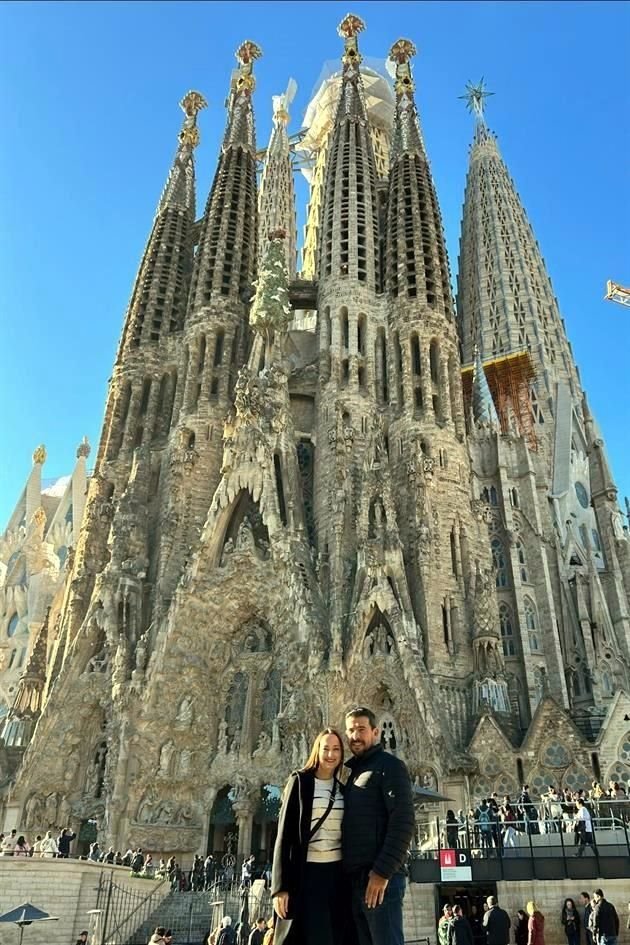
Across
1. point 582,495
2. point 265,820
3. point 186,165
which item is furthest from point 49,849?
point 186,165

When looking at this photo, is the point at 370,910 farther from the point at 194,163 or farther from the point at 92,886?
the point at 194,163

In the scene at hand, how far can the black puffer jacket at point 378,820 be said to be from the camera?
125 inches

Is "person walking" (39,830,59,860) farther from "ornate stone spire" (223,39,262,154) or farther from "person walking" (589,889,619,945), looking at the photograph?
"ornate stone spire" (223,39,262,154)

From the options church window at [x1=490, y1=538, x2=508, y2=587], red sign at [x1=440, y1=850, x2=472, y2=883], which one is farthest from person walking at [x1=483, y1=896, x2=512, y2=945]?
church window at [x1=490, y1=538, x2=508, y2=587]

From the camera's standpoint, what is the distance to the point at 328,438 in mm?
27188

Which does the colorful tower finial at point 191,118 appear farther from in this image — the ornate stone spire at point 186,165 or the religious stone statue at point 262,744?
the religious stone statue at point 262,744

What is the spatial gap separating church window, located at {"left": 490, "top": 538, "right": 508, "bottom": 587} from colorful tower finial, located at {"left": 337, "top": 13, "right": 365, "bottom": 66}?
28.8 meters

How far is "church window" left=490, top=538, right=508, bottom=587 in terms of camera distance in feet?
96.4

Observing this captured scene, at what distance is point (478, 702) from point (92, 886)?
11384 mm

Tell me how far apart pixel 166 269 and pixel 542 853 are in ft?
98.7

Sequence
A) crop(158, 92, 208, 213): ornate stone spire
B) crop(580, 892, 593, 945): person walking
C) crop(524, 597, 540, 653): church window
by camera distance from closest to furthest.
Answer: crop(580, 892, 593, 945): person walking → crop(524, 597, 540, 653): church window → crop(158, 92, 208, 213): ornate stone spire

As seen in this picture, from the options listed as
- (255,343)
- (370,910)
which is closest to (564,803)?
(370,910)

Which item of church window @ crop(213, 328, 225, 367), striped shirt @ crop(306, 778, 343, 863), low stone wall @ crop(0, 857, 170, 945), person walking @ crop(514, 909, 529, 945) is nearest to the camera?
striped shirt @ crop(306, 778, 343, 863)

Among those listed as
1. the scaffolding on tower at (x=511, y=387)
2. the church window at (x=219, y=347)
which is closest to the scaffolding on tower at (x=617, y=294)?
the scaffolding on tower at (x=511, y=387)
